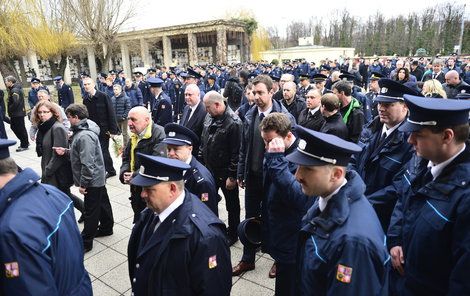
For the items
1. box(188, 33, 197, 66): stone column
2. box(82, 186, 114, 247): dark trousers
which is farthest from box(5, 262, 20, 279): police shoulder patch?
box(188, 33, 197, 66): stone column

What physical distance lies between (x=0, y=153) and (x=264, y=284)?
121 inches

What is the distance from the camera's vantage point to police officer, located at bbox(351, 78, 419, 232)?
3.23 metres

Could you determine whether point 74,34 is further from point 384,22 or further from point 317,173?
point 384,22

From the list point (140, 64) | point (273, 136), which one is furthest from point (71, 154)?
point (140, 64)

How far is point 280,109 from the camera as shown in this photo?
14.6 feet

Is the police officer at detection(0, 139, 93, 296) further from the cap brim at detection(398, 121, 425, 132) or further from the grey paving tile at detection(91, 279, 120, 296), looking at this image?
the cap brim at detection(398, 121, 425, 132)

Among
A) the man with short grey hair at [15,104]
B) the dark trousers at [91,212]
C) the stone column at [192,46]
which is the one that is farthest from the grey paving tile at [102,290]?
the stone column at [192,46]

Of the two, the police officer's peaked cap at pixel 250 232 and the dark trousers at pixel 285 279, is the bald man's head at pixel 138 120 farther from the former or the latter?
the dark trousers at pixel 285 279

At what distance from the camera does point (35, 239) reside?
6.63 ft

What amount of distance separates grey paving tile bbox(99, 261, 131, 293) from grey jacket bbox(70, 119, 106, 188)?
4.02 feet

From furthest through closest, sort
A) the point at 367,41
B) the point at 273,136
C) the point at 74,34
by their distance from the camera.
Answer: the point at 367,41, the point at 74,34, the point at 273,136

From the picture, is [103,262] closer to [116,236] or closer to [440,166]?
[116,236]

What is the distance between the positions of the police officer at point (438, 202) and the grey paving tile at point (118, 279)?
3145 mm

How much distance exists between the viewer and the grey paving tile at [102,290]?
12.7ft
